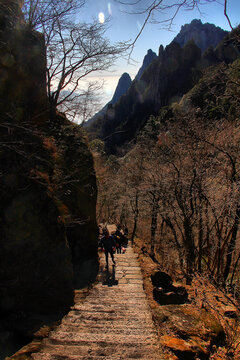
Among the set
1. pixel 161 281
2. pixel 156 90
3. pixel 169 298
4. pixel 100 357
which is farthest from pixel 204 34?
pixel 100 357

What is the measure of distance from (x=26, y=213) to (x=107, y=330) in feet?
11.3

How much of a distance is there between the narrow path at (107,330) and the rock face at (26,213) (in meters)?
0.76

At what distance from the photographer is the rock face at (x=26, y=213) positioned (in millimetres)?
5373

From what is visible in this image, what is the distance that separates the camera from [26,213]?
239 inches

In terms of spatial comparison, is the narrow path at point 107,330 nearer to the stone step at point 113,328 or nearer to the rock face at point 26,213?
the stone step at point 113,328

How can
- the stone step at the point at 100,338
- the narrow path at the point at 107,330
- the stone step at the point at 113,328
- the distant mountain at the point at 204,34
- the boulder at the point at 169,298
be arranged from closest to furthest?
the narrow path at the point at 107,330 < the stone step at the point at 100,338 < the stone step at the point at 113,328 < the boulder at the point at 169,298 < the distant mountain at the point at 204,34

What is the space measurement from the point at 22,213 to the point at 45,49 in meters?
7.08

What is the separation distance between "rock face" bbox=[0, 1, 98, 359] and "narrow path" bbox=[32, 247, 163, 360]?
76cm

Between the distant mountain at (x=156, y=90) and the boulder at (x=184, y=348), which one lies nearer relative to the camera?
the boulder at (x=184, y=348)

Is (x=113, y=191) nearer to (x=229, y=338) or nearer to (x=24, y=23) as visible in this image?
(x=24, y=23)

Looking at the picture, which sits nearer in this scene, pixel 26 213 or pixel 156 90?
pixel 26 213

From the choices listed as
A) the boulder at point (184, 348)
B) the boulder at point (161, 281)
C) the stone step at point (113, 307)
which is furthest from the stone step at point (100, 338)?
the boulder at point (161, 281)

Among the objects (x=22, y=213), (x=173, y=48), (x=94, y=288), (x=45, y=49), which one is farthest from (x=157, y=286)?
(x=173, y=48)

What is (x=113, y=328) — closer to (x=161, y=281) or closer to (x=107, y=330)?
(x=107, y=330)
